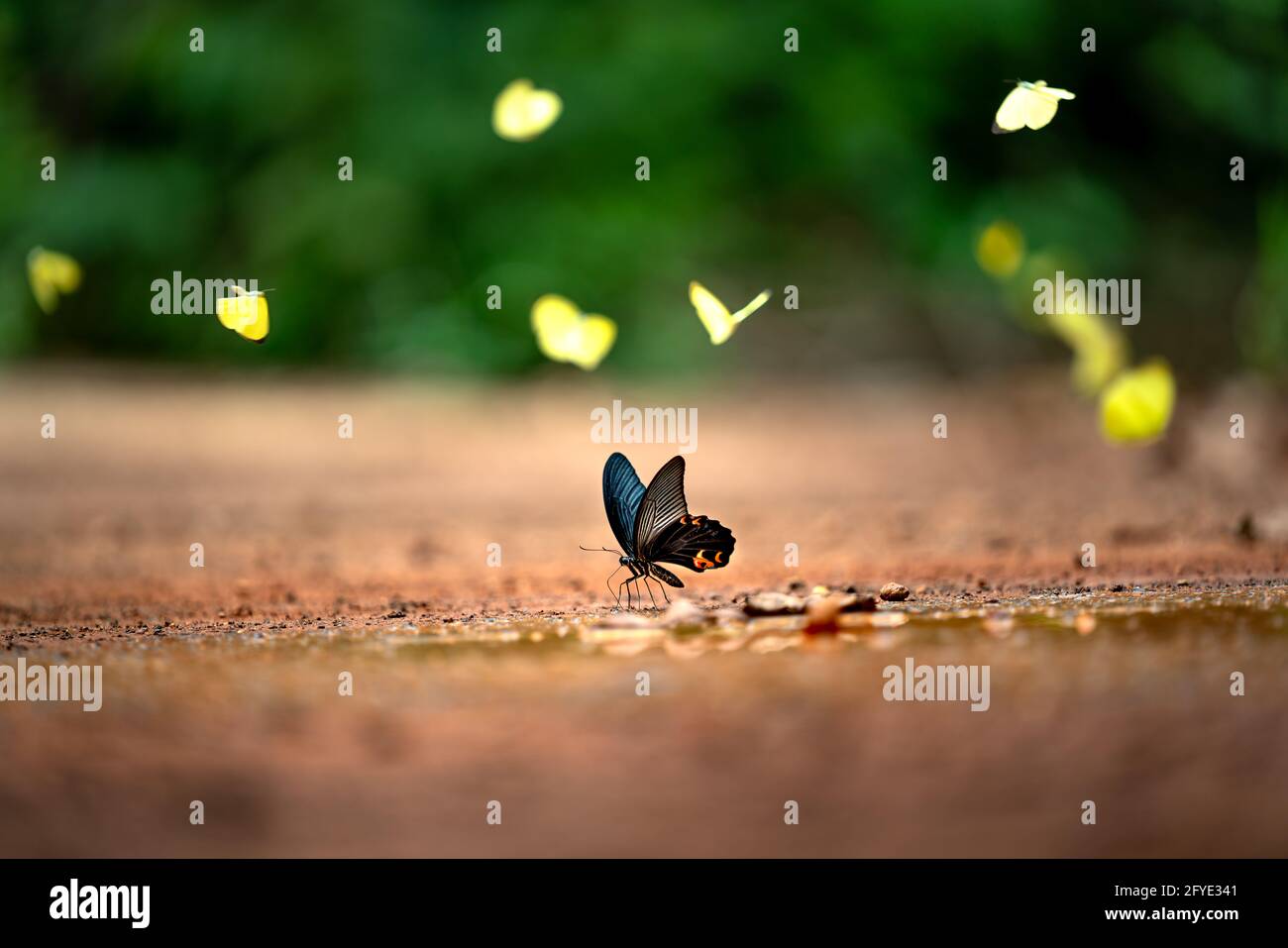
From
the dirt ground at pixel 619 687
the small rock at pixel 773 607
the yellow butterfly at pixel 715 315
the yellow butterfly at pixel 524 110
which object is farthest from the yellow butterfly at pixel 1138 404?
the yellow butterfly at pixel 524 110

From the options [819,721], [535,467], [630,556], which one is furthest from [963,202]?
[819,721]

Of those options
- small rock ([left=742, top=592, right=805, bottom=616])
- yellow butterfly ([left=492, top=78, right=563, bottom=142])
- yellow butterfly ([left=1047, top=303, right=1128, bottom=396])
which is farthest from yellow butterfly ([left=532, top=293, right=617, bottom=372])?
yellow butterfly ([left=1047, top=303, right=1128, bottom=396])

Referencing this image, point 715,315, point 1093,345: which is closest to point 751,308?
point 715,315

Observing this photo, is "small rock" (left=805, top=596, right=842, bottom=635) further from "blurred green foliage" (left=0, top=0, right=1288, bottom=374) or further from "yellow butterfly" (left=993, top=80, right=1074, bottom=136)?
"blurred green foliage" (left=0, top=0, right=1288, bottom=374)

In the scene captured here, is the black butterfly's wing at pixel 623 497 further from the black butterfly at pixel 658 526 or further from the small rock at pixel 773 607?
the small rock at pixel 773 607

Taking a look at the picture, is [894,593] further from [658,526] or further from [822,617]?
[658,526]

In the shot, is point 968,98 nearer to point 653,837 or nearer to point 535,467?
point 535,467
